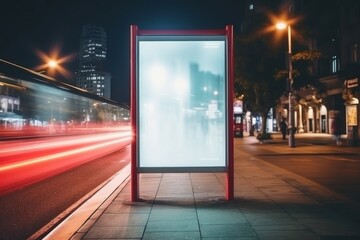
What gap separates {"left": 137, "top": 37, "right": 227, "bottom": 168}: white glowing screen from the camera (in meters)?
9.21

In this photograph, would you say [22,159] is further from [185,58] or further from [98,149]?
[98,149]

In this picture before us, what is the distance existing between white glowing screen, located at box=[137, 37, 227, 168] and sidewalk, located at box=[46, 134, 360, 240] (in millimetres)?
1004

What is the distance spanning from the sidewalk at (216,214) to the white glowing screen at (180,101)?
39.5 inches

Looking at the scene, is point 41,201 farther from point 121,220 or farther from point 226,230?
point 226,230

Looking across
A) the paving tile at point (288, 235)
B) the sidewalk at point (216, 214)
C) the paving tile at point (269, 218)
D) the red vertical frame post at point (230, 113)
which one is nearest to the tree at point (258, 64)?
the sidewalk at point (216, 214)

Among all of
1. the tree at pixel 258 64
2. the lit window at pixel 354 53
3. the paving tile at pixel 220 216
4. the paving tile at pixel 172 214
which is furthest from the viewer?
the lit window at pixel 354 53

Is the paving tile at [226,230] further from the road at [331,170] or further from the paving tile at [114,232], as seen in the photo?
the road at [331,170]

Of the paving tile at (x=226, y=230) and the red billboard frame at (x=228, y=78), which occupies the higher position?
the red billboard frame at (x=228, y=78)

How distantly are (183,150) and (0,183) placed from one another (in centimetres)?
602

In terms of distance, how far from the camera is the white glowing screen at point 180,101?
9211 mm

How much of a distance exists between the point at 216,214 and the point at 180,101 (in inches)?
103

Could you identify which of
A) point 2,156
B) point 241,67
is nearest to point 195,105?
point 2,156

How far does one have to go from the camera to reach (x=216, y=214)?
308 inches

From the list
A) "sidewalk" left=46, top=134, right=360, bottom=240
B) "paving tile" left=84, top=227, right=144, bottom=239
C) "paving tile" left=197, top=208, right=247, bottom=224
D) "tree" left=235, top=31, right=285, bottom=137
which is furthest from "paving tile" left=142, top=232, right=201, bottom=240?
"tree" left=235, top=31, right=285, bottom=137
